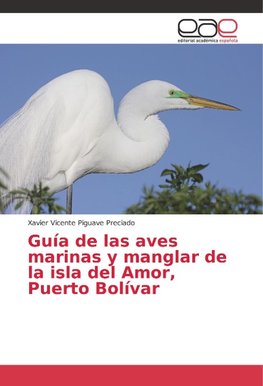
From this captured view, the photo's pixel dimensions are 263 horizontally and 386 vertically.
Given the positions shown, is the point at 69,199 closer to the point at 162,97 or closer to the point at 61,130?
the point at 61,130

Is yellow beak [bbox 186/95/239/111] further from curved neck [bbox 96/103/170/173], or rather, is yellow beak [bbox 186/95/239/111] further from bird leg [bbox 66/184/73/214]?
bird leg [bbox 66/184/73/214]

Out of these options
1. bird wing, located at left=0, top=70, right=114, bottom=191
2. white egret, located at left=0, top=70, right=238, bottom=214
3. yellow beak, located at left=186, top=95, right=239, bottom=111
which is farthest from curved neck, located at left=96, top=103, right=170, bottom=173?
yellow beak, located at left=186, top=95, right=239, bottom=111

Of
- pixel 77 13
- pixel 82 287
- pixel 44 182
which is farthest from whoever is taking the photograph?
pixel 44 182

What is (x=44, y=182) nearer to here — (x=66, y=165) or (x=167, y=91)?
(x=66, y=165)

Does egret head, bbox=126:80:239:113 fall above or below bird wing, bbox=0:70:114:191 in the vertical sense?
above

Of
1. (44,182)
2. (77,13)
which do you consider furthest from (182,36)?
(44,182)

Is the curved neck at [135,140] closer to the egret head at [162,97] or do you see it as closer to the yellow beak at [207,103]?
the egret head at [162,97]

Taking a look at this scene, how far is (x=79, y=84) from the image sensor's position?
573 cm

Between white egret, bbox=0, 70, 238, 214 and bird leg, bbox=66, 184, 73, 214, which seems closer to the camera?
bird leg, bbox=66, 184, 73, 214

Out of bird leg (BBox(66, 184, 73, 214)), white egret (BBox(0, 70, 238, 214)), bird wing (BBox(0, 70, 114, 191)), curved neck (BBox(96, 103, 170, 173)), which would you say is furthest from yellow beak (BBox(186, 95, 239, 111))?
bird leg (BBox(66, 184, 73, 214))

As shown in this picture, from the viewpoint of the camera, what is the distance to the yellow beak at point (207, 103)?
18.3 ft

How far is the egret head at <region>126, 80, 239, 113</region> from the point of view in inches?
231

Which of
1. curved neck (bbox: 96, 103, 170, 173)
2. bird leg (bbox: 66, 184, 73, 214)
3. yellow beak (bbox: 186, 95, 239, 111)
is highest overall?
yellow beak (bbox: 186, 95, 239, 111)

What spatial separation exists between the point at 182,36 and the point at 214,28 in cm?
20
